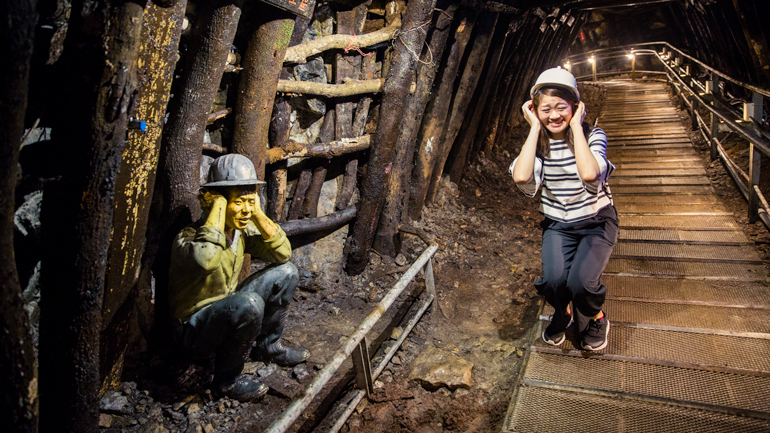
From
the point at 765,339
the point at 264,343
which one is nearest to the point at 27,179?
the point at 264,343

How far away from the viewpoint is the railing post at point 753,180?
13.9 ft

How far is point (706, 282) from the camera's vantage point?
11.5 feet

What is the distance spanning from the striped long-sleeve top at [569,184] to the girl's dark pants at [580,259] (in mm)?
69

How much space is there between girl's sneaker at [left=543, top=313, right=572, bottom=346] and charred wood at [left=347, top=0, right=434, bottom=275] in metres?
2.00

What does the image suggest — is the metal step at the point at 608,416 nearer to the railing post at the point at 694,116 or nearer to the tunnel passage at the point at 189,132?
the tunnel passage at the point at 189,132

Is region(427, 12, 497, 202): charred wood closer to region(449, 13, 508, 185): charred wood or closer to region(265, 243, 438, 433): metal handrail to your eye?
region(449, 13, 508, 185): charred wood

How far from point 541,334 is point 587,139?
1514 mm

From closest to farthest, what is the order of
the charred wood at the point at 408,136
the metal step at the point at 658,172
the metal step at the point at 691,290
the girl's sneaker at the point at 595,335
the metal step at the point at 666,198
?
the girl's sneaker at the point at 595,335
the metal step at the point at 691,290
the charred wood at the point at 408,136
the metal step at the point at 666,198
the metal step at the point at 658,172

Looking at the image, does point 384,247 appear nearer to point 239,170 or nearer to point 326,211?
point 326,211

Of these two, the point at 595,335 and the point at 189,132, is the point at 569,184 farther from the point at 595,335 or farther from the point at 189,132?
the point at 189,132

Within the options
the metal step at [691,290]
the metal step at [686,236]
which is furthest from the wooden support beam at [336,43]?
the metal step at [686,236]

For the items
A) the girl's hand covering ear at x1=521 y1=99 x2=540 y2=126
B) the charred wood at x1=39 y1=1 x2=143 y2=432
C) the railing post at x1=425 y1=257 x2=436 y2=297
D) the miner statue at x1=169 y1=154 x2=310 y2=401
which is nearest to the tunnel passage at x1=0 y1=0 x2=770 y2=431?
the charred wood at x1=39 y1=1 x2=143 y2=432

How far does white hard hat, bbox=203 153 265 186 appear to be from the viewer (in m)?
2.52

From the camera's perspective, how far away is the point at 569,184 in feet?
8.31
